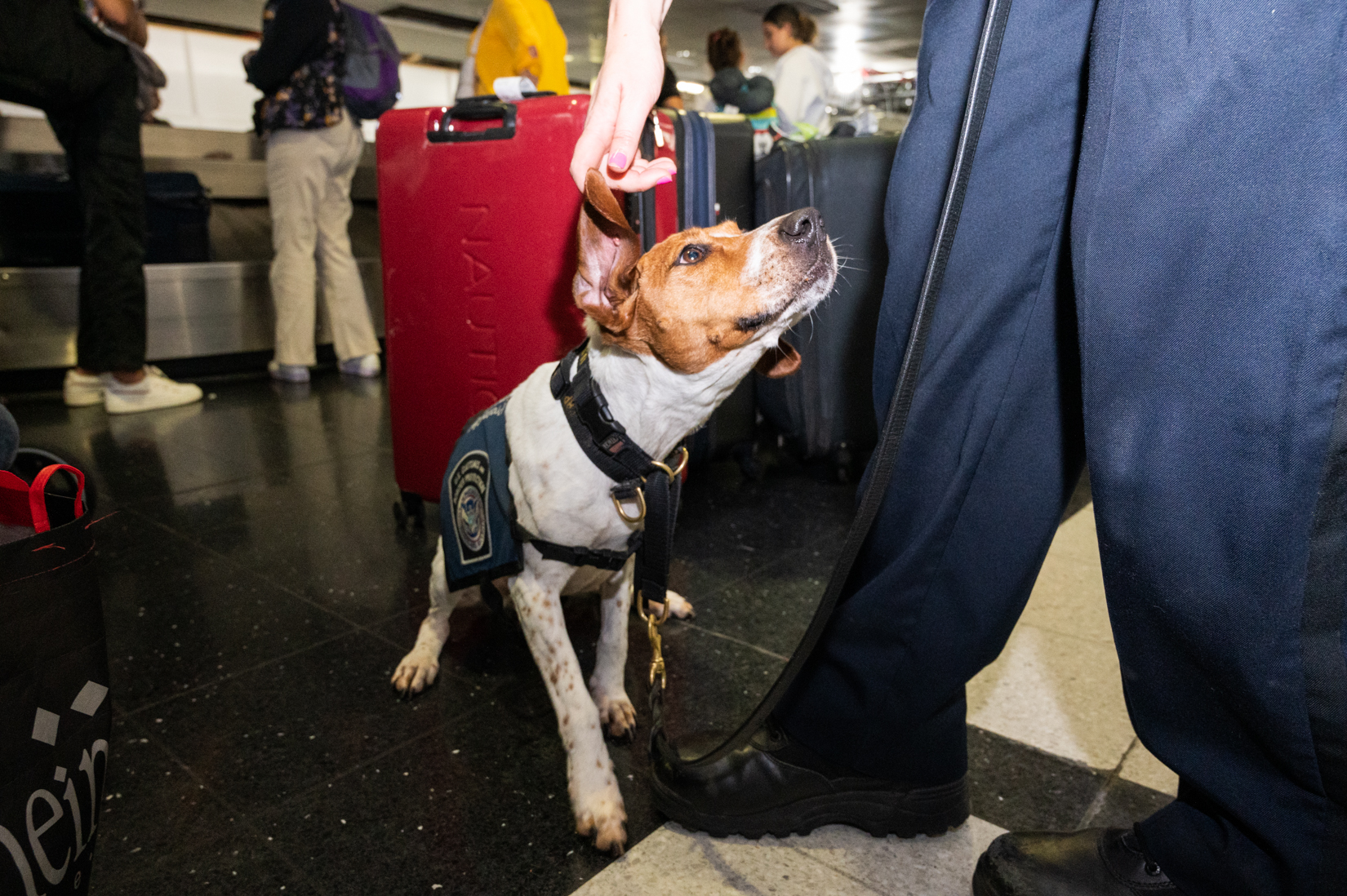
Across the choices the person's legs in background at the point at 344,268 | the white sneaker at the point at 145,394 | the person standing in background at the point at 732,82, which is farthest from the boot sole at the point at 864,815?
the person standing in background at the point at 732,82

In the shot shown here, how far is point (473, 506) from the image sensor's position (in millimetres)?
1571

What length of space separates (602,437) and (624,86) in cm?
54

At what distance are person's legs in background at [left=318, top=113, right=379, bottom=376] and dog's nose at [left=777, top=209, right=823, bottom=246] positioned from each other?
4.34m

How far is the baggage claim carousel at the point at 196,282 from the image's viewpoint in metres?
4.70

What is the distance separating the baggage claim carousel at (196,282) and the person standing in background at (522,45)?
3.45m

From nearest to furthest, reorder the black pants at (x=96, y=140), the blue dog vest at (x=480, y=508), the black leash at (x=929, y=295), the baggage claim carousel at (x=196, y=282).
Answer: the black leash at (x=929, y=295), the blue dog vest at (x=480, y=508), the black pants at (x=96, y=140), the baggage claim carousel at (x=196, y=282)

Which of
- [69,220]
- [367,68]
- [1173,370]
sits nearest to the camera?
[1173,370]

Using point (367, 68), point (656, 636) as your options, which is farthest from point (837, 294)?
point (367, 68)

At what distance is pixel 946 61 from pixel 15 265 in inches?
222

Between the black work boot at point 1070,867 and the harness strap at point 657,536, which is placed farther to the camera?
the harness strap at point 657,536

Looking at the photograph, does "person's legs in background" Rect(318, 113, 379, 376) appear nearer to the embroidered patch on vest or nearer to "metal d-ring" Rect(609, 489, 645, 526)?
the embroidered patch on vest

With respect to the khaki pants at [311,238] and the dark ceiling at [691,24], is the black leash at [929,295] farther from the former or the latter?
the dark ceiling at [691,24]

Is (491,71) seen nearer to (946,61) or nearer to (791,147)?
(791,147)

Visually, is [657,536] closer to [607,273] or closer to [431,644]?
[607,273]
